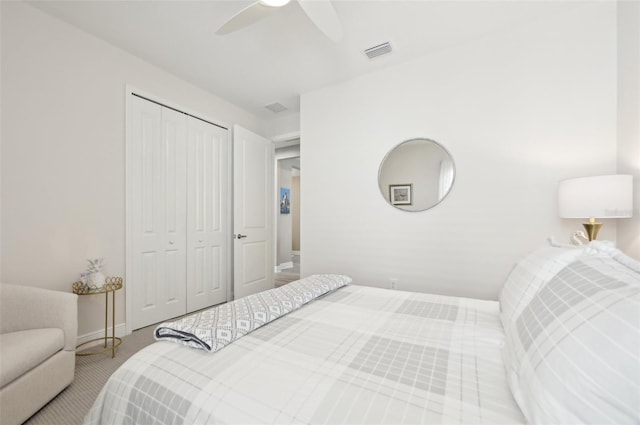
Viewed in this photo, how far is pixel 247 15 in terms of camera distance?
1.67m

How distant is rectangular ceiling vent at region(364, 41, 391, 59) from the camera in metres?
2.52

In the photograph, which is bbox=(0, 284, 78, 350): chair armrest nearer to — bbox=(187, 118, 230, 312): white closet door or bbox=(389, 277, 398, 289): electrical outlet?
bbox=(187, 118, 230, 312): white closet door

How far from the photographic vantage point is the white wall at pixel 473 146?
2.11 m

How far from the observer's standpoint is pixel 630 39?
6.04 feet

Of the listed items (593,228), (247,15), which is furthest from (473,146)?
(247,15)

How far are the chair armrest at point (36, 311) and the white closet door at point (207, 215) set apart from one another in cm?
143

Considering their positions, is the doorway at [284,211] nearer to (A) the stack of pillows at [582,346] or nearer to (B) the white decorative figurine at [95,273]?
(B) the white decorative figurine at [95,273]

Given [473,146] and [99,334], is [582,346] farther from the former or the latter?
[99,334]

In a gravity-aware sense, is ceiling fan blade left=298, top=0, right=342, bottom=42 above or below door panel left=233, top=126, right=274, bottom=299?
above

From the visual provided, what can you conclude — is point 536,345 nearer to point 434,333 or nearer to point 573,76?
point 434,333

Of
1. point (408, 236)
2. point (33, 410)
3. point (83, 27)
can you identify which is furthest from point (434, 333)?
point (83, 27)

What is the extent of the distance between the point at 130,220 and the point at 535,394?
3.06m

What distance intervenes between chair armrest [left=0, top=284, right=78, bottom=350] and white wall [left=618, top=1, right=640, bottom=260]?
357 centimetres

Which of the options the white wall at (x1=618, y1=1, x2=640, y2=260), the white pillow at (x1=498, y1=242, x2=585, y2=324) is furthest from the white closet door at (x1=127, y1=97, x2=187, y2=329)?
the white wall at (x1=618, y1=1, x2=640, y2=260)
